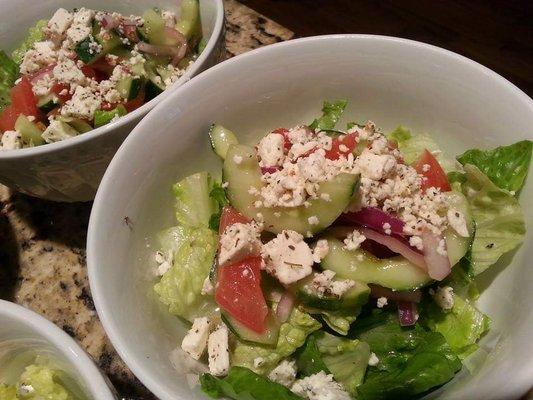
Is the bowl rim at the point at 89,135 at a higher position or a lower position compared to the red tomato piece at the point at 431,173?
lower

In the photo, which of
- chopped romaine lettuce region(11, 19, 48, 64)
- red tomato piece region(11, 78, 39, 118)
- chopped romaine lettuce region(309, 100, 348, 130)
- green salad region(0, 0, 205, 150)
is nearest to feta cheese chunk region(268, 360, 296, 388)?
chopped romaine lettuce region(309, 100, 348, 130)

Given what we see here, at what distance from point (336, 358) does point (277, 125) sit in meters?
0.61

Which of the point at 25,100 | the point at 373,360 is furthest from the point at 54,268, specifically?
the point at 373,360

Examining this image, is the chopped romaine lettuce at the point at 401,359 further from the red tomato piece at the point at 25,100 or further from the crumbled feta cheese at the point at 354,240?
the red tomato piece at the point at 25,100

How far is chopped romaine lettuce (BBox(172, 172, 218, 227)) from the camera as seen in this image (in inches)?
51.8

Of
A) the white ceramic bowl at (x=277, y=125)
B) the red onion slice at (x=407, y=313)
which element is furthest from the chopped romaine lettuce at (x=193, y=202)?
the red onion slice at (x=407, y=313)

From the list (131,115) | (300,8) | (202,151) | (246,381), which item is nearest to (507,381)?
(246,381)

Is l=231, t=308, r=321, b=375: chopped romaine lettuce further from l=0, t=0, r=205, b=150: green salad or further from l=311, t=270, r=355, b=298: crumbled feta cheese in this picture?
l=0, t=0, r=205, b=150: green salad

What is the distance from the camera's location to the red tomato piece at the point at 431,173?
1239 millimetres

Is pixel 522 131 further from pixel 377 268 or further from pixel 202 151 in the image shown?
pixel 202 151

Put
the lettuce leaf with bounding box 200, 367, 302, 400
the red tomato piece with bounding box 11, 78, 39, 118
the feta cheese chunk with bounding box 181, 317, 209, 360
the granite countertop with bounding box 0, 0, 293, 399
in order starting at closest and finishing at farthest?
the lettuce leaf with bounding box 200, 367, 302, 400 → the feta cheese chunk with bounding box 181, 317, 209, 360 → the granite countertop with bounding box 0, 0, 293, 399 → the red tomato piece with bounding box 11, 78, 39, 118

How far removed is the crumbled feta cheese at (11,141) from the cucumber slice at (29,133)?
2 centimetres

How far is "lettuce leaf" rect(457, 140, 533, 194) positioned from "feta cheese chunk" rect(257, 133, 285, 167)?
1.45 ft

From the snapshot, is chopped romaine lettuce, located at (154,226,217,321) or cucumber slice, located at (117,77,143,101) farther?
cucumber slice, located at (117,77,143,101)
